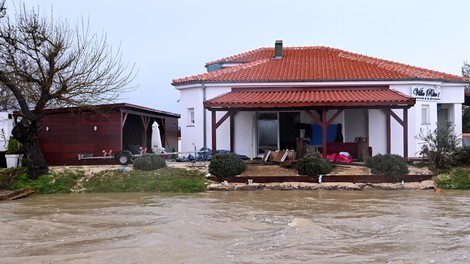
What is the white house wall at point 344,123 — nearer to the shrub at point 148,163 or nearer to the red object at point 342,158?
the red object at point 342,158

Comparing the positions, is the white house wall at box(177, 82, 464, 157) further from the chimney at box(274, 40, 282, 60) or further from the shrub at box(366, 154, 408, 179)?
the shrub at box(366, 154, 408, 179)

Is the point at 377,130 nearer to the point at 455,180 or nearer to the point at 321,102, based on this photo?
the point at 321,102

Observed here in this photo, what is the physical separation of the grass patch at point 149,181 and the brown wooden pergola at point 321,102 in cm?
225

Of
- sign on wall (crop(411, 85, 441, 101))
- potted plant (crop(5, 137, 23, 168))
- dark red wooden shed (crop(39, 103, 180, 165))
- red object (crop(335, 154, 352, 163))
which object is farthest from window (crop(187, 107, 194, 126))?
sign on wall (crop(411, 85, 441, 101))

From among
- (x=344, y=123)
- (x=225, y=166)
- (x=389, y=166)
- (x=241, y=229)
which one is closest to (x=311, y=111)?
(x=344, y=123)

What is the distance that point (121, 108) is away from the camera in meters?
22.0

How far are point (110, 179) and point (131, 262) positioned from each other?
440 inches

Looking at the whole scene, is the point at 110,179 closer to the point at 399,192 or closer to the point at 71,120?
the point at 71,120

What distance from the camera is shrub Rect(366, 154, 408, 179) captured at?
59.3ft

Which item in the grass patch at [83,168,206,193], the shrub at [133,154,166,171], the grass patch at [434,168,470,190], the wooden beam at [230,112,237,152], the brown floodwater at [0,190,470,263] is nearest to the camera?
the brown floodwater at [0,190,470,263]

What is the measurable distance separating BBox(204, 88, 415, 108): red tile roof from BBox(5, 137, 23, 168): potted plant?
6853 millimetres

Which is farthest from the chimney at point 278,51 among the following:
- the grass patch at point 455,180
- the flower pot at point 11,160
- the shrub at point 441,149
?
the flower pot at point 11,160

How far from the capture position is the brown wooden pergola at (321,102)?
20516 mm

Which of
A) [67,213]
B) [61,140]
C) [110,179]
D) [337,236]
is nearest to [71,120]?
[61,140]
